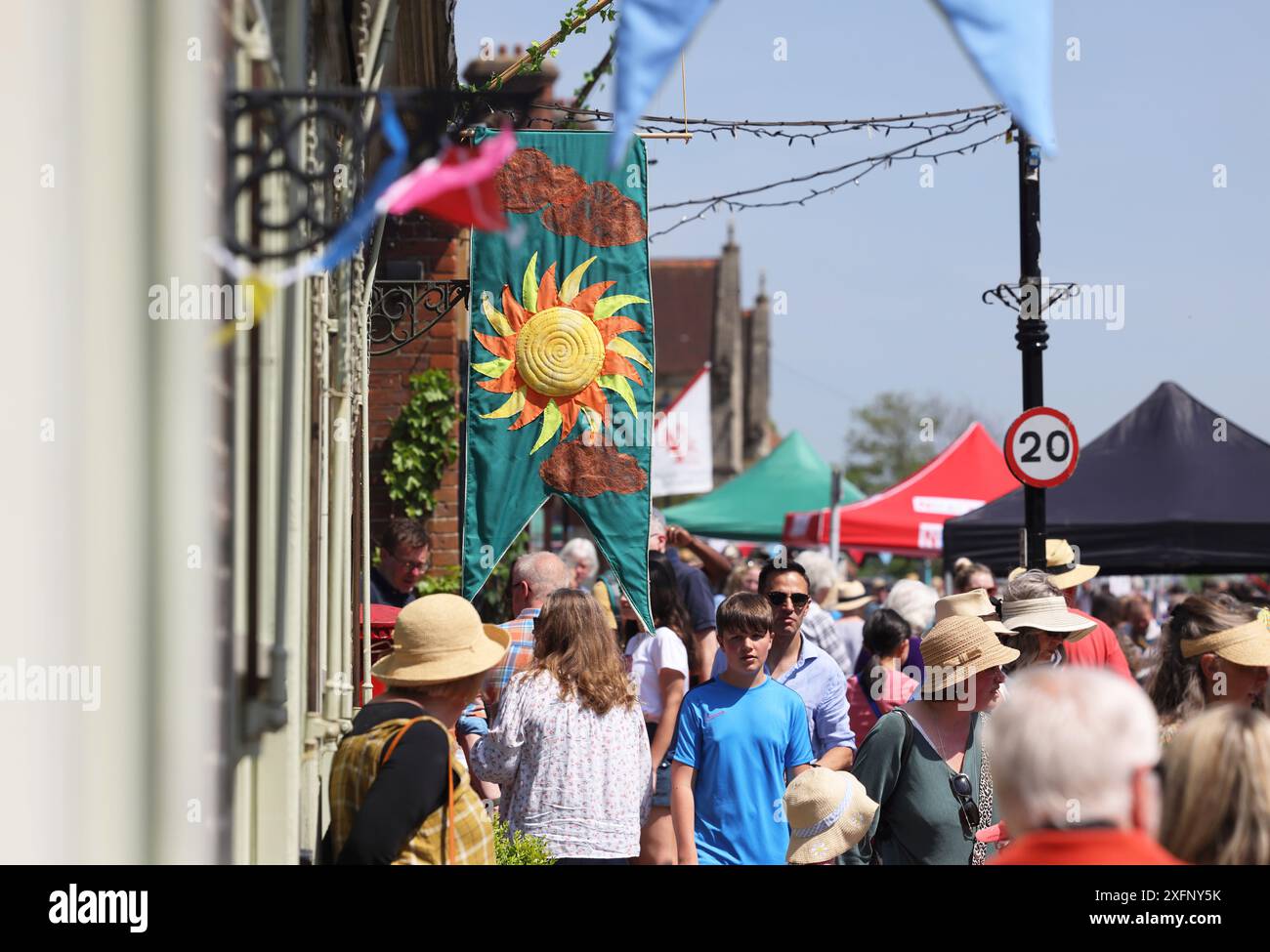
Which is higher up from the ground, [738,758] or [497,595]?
[497,595]

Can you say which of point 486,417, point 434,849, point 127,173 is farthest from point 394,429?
point 127,173

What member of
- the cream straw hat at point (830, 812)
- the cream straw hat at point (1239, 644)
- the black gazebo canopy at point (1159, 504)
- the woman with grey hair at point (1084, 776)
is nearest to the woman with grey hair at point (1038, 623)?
the cream straw hat at point (1239, 644)

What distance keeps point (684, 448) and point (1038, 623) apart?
14.9 m

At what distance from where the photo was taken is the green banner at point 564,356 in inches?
262

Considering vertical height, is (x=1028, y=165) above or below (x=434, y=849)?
above

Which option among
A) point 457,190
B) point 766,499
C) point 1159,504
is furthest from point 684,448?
point 457,190

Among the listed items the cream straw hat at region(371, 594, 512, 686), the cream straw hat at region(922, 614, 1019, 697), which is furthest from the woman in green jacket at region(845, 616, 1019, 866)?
the cream straw hat at region(371, 594, 512, 686)

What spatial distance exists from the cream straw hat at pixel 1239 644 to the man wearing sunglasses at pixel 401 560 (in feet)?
12.1

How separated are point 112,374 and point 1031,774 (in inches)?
71.1

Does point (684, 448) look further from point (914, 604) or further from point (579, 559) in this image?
point (579, 559)

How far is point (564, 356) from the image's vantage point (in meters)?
6.62
